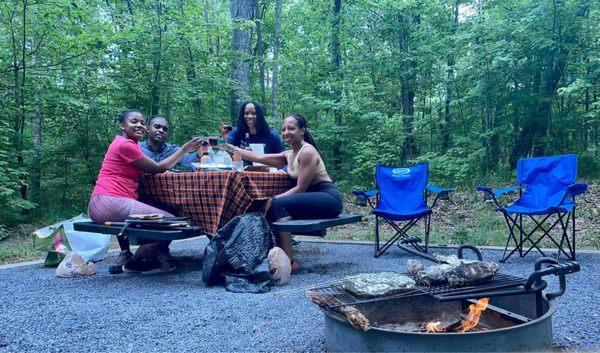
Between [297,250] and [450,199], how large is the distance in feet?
10.9

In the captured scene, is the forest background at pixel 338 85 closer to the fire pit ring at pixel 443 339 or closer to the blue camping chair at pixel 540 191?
the blue camping chair at pixel 540 191

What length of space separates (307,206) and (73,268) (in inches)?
74.7

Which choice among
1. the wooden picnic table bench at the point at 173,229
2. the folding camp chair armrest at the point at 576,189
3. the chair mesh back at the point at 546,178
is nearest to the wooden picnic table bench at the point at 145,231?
the wooden picnic table bench at the point at 173,229

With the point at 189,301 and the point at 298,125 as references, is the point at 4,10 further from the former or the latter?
the point at 189,301

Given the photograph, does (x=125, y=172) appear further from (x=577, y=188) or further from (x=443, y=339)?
(x=577, y=188)

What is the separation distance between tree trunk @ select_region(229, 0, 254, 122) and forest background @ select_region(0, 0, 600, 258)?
0.08 ft

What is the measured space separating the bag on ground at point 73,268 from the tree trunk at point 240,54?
429cm

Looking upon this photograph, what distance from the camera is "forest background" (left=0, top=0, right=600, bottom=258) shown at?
628 centimetres

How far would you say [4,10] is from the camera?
576 cm

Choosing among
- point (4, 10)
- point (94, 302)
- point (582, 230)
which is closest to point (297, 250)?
point (94, 302)

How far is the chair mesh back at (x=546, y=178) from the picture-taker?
3811mm

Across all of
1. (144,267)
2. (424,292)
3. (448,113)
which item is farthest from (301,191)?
(448,113)

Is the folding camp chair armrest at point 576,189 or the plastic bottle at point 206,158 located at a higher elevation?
the plastic bottle at point 206,158

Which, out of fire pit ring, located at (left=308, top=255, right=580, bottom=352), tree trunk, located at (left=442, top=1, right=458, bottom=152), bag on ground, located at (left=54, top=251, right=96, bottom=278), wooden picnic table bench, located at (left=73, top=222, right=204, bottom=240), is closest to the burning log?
fire pit ring, located at (left=308, top=255, right=580, bottom=352)
